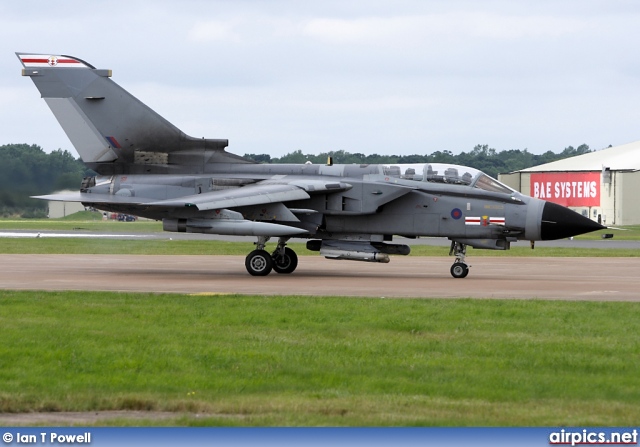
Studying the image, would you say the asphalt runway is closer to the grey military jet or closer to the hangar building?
the grey military jet

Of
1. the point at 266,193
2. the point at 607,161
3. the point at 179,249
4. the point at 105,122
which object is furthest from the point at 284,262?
the point at 607,161

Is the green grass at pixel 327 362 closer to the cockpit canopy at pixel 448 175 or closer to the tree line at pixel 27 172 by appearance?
the cockpit canopy at pixel 448 175

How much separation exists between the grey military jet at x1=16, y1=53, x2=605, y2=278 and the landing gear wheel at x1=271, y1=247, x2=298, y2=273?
3cm

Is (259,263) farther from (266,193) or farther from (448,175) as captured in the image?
(448,175)

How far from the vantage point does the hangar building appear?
77.4 meters

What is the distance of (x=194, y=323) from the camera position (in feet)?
43.9

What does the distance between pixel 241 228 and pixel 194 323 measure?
8888mm

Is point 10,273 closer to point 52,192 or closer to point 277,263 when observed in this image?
point 52,192

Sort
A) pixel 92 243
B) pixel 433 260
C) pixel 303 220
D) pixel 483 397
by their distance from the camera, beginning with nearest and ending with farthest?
pixel 483 397 → pixel 303 220 → pixel 433 260 → pixel 92 243

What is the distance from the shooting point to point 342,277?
23469 millimetres

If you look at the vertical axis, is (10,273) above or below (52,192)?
below

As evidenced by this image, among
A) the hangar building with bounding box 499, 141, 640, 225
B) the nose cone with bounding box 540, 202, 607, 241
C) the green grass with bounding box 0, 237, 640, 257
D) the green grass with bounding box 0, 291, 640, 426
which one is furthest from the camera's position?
the hangar building with bounding box 499, 141, 640, 225

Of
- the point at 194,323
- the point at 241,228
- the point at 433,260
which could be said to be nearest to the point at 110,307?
the point at 194,323

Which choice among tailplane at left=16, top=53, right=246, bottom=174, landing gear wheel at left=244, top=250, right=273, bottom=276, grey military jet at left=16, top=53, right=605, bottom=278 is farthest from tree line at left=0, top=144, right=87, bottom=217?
landing gear wheel at left=244, top=250, right=273, bottom=276
